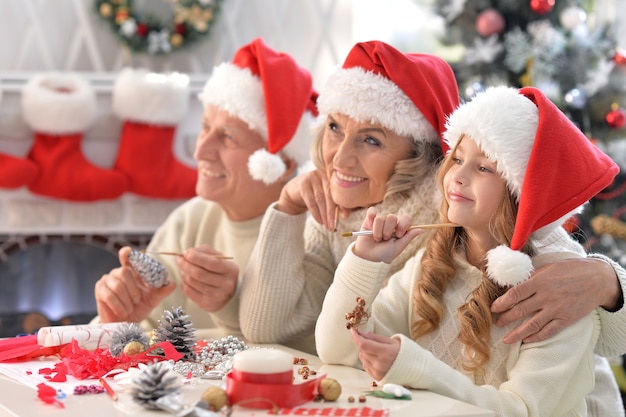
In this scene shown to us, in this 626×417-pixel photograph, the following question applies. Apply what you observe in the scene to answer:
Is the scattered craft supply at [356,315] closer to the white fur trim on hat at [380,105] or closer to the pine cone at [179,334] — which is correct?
the pine cone at [179,334]

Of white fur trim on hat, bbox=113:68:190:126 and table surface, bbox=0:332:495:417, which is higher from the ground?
white fur trim on hat, bbox=113:68:190:126

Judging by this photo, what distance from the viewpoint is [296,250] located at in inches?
81.2

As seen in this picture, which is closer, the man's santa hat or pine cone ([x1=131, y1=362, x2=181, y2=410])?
pine cone ([x1=131, y1=362, x2=181, y2=410])

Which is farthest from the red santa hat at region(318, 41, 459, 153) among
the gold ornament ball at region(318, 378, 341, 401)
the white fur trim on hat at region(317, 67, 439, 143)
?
the gold ornament ball at region(318, 378, 341, 401)

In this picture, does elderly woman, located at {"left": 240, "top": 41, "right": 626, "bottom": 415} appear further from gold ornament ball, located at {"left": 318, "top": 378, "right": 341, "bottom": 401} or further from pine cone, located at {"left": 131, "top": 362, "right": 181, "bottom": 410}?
pine cone, located at {"left": 131, "top": 362, "right": 181, "bottom": 410}

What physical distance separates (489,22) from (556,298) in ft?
6.68

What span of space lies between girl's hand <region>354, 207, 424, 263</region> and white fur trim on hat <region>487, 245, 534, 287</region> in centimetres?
14

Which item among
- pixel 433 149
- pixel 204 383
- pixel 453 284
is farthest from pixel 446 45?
pixel 204 383

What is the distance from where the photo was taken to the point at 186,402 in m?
1.32

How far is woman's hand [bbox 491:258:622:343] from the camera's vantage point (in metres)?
1.56

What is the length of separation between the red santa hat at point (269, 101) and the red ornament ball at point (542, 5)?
1.32 m

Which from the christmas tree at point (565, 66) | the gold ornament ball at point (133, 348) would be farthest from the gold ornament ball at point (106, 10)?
the gold ornament ball at point (133, 348)

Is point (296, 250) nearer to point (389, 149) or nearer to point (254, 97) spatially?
point (389, 149)

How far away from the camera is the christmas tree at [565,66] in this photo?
3.37m
